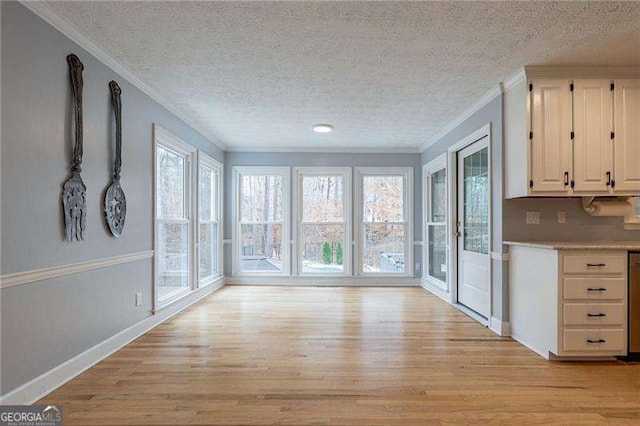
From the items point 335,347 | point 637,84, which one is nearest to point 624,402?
point 335,347

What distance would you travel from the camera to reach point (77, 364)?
2.59 meters

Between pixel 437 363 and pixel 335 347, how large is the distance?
861 mm

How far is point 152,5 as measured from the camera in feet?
7.23

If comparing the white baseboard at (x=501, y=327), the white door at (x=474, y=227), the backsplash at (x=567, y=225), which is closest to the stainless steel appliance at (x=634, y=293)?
the backsplash at (x=567, y=225)

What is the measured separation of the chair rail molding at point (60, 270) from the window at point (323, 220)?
3271 mm

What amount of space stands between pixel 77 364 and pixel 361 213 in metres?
4.63

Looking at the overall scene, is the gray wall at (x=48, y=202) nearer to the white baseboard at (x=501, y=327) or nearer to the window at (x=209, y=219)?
the window at (x=209, y=219)

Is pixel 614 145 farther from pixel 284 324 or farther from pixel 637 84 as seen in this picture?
pixel 284 324

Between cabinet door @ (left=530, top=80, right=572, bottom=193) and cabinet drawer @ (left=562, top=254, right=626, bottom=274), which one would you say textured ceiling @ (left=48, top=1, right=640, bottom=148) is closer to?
cabinet door @ (left=530, top=80, right=572, bottom=193)

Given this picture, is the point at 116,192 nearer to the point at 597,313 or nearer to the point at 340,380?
the point at 340,380

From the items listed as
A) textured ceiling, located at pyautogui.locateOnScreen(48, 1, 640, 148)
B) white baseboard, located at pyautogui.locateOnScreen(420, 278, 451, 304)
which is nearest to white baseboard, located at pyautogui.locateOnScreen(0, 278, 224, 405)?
textured ceiling, located at pyautogui.locateOnScreen(48, 1, 640, 148)

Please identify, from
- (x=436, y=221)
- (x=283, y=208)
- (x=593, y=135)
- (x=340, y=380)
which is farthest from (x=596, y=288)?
(x=283, y=208)

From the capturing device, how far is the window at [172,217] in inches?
157

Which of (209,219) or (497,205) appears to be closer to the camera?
(497,205)
